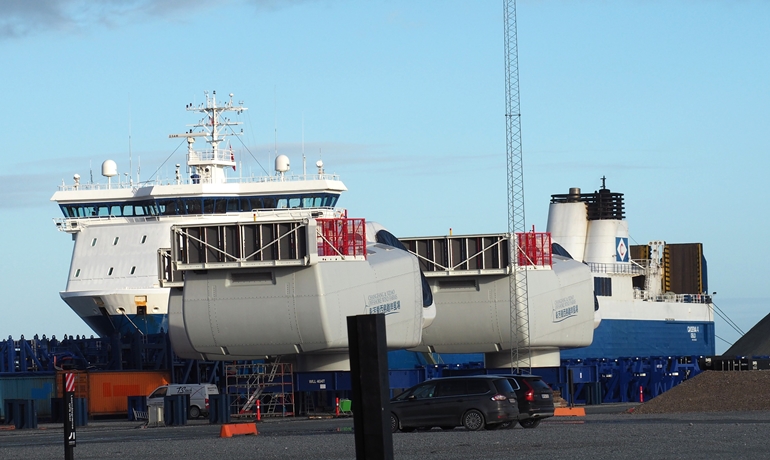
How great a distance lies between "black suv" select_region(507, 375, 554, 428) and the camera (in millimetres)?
28469

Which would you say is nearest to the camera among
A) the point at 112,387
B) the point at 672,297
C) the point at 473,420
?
the point at 473,420

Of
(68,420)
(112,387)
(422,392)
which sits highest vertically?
(68,420)

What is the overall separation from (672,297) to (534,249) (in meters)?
33.9

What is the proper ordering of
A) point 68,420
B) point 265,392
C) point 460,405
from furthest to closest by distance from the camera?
point 265,392 < point 460,405 < point 68,420

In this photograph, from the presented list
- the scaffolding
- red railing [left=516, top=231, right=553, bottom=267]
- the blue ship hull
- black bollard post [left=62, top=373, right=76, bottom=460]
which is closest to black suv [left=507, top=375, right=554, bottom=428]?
Result: black bollard post [left=62, top=373, right=76, bottom=460]

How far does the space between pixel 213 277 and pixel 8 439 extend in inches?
406

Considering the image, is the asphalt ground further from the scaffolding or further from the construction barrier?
the scaffolding

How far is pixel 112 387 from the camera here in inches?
1886

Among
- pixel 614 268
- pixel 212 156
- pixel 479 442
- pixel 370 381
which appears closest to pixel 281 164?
pixel 212 156

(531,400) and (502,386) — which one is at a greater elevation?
(502,386)

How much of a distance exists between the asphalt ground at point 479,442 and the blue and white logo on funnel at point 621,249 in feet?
147

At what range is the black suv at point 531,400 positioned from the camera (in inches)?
1121

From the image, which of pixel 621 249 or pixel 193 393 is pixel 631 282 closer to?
pixel 621 249

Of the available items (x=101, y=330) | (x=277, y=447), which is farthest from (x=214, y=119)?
(x=277, y=447)
